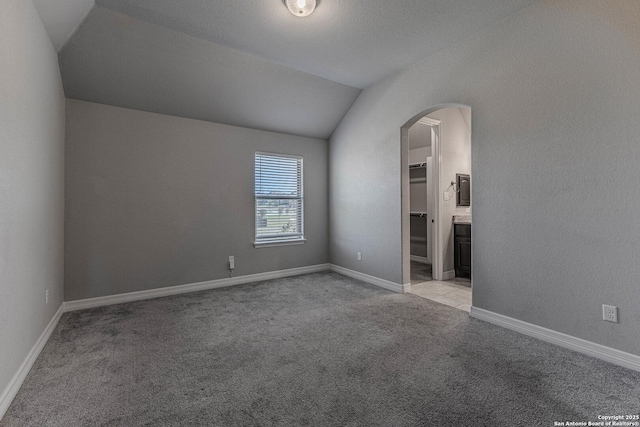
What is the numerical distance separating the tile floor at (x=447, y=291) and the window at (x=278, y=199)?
6.46ft

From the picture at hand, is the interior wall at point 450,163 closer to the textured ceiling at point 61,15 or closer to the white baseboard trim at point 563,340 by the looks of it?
the white baseboard trim at point 563,340

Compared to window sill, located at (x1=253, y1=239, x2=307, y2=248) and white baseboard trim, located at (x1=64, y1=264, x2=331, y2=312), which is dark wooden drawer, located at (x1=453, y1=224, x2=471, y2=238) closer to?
white baseboard trim, located at (x1=64, y1=264, x2=331, y2=312)

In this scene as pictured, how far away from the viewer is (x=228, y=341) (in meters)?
2.44

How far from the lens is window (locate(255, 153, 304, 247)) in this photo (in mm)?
4445

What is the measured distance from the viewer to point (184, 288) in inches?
150

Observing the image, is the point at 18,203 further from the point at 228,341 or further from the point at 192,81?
the point at 192,81

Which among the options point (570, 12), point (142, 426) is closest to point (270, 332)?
point (142, 426)

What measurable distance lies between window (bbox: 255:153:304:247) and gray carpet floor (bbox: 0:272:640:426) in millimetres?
1686

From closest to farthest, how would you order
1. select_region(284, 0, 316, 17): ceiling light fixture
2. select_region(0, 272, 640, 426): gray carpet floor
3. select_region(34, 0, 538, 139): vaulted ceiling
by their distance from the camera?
select_region(0, 272, 640, 426): gray carpet floor
select_region(284, 0, 316, 17): ceiling light fixture
select_region(34, 0, 538, 139): vaulted ceiling

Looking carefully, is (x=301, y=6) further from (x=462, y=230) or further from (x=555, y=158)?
(x=462, y=230)

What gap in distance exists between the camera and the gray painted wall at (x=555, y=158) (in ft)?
6.64

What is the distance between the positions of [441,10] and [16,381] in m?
4.09

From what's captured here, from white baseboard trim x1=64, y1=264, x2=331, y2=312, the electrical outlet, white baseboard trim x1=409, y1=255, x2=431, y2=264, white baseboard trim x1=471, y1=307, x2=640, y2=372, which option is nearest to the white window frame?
white baseboard trim x1=64, y1=264, x2=331, y2=312

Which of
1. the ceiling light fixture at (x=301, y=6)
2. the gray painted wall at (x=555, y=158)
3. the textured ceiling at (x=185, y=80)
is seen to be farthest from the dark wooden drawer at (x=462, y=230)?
the ceiling light fixture at (x=301, y=6)
